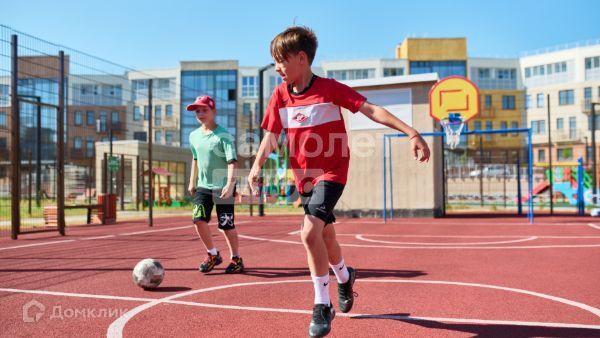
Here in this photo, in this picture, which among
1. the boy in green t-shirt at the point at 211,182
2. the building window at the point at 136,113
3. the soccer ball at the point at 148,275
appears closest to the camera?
the soccer ball at the point at 148,275

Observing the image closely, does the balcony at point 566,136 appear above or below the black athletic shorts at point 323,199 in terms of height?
above

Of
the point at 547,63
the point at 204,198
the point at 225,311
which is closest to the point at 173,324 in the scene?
the point at 225,311

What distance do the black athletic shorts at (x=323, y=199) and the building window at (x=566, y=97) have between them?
2177 inches

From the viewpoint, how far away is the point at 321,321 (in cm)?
335

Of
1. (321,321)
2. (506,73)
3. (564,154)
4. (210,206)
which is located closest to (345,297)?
(321,321)

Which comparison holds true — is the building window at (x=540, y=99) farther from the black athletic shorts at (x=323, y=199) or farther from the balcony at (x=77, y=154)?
the black athletic shorts at (x=323, y=199)

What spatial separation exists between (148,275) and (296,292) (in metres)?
1.44

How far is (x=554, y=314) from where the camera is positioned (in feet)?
12.8

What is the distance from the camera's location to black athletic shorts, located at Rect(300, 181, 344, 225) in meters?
3.65

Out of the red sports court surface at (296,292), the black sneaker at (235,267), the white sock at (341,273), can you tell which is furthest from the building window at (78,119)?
the white sock at (341,273)

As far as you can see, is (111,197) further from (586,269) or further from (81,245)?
(586,269)

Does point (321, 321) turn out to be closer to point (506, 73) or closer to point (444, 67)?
point (444, 67)

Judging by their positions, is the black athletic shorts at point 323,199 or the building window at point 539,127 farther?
the building window at point 539,127

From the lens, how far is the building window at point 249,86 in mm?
56094
